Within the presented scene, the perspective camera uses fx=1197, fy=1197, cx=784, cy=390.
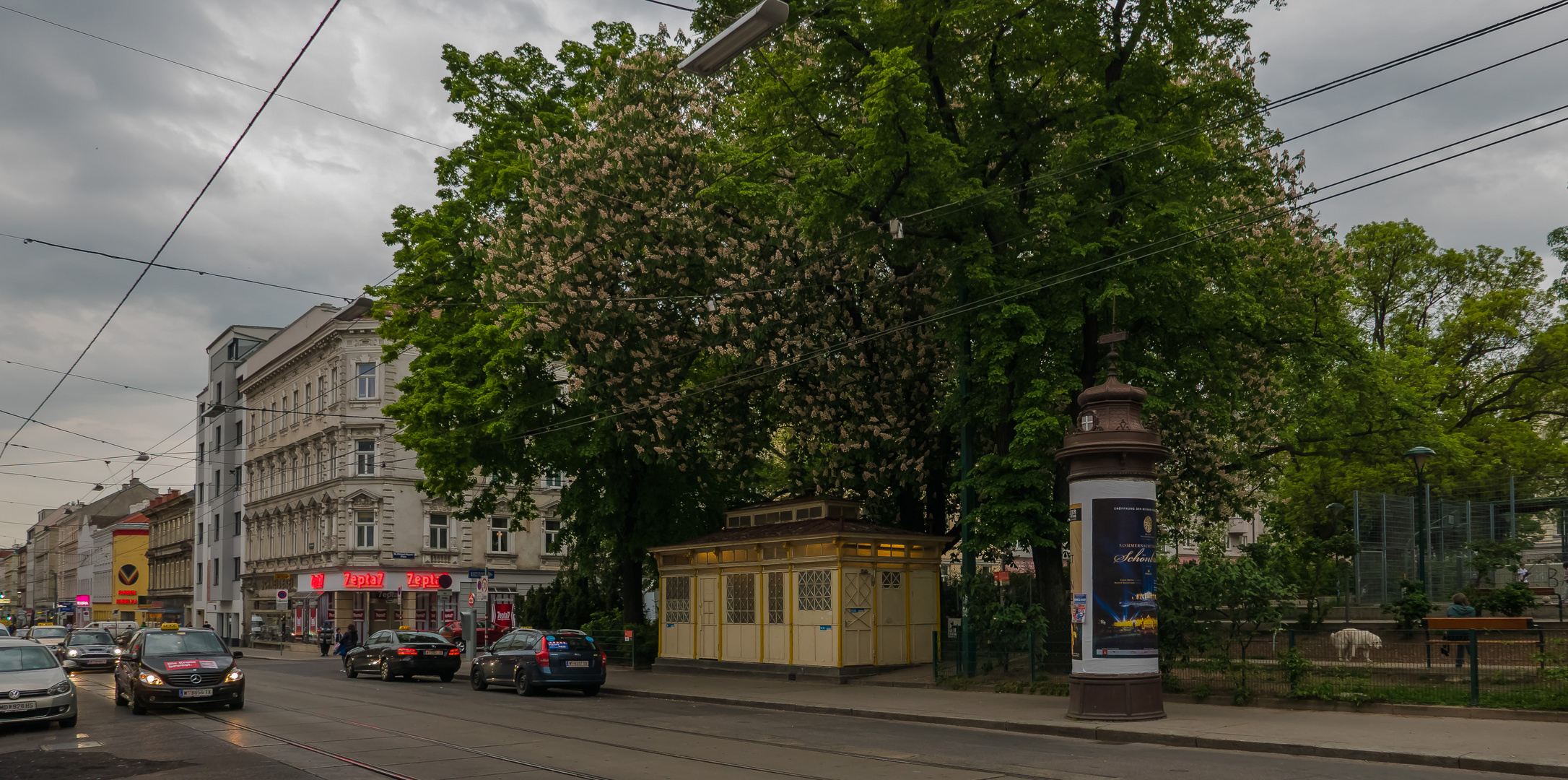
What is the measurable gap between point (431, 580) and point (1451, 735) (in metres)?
48.5

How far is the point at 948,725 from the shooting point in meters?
17.3

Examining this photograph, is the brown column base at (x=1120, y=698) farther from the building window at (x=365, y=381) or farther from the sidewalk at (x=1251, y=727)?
the building window at (x=365, y=381)

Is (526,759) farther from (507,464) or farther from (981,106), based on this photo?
(507,464)

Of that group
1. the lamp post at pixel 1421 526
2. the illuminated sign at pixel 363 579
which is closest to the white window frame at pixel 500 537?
the illuminated sign at pixel 363 579

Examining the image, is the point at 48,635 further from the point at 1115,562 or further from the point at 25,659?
the point at 1115,562

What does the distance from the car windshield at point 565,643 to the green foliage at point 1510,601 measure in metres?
19.1

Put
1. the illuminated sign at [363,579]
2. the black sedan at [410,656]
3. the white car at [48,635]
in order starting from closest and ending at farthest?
1. the black sedan at [410,656]
2. the white car at [48,635]
3. the illuminated sign at [363,579]

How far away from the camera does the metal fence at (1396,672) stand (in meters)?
15.4

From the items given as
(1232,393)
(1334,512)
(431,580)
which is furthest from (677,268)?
(431,580)

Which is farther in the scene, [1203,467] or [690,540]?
[690,540]

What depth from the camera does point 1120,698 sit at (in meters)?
16.4

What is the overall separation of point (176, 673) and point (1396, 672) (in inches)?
756

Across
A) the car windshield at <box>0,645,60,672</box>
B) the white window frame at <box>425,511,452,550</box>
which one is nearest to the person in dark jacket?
the car windshield at <box>0,645,60,672</box>

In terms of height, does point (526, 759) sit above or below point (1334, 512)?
below
